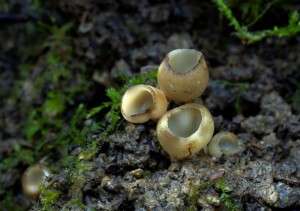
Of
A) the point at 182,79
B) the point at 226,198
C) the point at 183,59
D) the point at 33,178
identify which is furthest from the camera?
the point at 33,178

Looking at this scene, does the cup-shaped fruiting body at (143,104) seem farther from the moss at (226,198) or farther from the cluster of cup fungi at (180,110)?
the moss at (226,198)

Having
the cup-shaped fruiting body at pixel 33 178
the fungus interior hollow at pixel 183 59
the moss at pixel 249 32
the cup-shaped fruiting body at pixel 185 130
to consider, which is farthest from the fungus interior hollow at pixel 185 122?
the cup-shaped fruiting body at pixel 33 178

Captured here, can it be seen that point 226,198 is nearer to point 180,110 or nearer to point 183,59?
point 180,110

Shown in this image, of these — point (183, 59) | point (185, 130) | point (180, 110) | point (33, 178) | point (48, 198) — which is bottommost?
point (33, 178)

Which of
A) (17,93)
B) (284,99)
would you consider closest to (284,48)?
(284,99)

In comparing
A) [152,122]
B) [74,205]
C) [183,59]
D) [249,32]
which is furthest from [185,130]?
[249,32]

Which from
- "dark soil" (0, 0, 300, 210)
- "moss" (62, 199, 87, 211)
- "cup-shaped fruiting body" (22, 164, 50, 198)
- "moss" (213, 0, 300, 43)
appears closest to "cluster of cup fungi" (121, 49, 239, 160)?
"dark soil" (0, 0, 300, 210)

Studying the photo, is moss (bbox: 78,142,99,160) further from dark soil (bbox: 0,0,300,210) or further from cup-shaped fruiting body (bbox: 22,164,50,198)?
cup-shaped fruiting body (bbox: 22,164,50,198)
